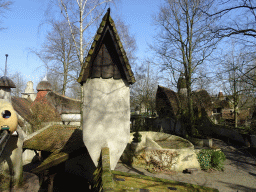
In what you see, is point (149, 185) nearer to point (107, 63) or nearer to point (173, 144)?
point (107, 63)

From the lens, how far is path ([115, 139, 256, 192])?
9.48m

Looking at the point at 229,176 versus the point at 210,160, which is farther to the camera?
the point at 210,160

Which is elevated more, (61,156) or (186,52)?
(186,52)

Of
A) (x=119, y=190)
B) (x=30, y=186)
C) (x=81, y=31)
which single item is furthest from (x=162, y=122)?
(x=119, y=190)

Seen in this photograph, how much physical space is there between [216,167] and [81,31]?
41.7 ft

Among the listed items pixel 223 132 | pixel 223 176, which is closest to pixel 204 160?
pixel 223 176

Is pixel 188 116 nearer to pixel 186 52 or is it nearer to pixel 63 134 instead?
pixel 186 52

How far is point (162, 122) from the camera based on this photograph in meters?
26.1

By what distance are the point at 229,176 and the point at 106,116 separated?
30.0 feet

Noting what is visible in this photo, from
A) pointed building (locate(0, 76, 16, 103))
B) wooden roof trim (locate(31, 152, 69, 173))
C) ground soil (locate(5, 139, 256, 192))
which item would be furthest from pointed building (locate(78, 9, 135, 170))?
pointed building (locate(0, 76, 16, 103))

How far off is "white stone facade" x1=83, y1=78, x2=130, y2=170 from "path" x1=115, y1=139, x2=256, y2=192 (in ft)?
19.5

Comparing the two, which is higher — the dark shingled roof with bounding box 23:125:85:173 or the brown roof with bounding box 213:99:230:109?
the brown roof with bounding box 213:99:230:109

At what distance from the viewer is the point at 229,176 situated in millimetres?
11031

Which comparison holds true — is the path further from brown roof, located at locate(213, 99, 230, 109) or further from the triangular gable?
brown roof, located at locate(213, 99, 230, 109)
